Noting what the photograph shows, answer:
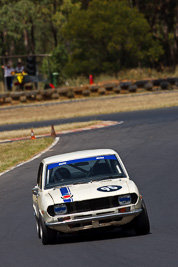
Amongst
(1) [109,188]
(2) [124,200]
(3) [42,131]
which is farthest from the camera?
(3) [42,131]

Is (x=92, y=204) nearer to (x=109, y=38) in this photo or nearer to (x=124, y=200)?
(x=124, y=200)

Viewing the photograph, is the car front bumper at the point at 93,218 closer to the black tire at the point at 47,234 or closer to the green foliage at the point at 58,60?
the black tire at the point at 47,234

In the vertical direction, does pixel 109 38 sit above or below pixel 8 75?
Answer: above

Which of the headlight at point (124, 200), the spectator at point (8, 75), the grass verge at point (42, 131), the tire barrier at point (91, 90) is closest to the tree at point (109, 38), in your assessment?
the spectator at point (8, 75)

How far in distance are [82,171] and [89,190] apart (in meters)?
1.02

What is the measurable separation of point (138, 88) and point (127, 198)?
34254 mm

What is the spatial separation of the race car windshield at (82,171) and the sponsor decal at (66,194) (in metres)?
0.37

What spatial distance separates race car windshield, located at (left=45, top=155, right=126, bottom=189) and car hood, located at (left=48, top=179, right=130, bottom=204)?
0.25 meters

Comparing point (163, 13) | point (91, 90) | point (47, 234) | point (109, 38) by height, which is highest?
point (163, 13)

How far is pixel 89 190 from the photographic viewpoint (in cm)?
948

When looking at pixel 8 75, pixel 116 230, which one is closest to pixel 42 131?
pixel 116 230

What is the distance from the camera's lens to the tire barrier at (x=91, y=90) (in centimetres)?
4301

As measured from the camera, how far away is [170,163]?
55.7ft

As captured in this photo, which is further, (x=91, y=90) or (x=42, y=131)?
(x=91, y=90)
